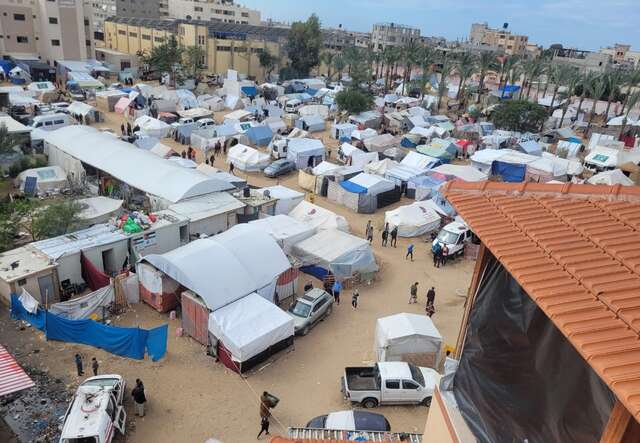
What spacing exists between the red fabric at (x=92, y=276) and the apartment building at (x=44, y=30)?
52387 mm

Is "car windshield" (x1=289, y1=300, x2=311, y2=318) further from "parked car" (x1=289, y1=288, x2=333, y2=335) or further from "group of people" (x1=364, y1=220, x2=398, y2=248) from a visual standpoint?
"group of people" (x1=364, y1=220, x2=398, y2=248)

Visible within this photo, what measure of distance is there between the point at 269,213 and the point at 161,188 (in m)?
4.74

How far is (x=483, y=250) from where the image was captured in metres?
4.96

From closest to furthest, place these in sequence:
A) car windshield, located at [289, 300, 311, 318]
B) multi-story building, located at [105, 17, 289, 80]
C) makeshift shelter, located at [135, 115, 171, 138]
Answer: car windshield, located at [289, 300, 311, 318]
makeshift shelter, located at [135, 115, 171, 138]
multi-story building, located at [105, 17, 289, 80]

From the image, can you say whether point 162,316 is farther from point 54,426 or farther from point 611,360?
point 611,360

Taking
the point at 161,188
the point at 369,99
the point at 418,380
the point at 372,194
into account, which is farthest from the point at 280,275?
the point at 369,99

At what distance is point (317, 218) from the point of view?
20.8m

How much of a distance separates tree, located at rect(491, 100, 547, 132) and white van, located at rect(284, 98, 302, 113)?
1977cm

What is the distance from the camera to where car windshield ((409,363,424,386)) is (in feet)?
39.3

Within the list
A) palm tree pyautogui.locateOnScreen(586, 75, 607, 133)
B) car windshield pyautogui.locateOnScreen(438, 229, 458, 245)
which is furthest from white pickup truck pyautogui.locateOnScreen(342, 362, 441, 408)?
palm tree pyautogui.locateOnScreen(586, 75, 607, 133)

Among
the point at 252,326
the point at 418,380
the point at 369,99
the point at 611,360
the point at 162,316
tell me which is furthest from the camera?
the point at 369,99

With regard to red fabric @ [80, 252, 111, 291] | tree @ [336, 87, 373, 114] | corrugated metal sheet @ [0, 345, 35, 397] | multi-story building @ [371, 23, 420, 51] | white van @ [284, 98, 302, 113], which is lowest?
red fabric @ [80, 252, 111, 291]

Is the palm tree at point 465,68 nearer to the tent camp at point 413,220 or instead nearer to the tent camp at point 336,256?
the tent camp at point 413,220

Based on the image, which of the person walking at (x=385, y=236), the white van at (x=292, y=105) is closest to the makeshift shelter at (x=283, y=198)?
the person walking at (x=385, y=236)
